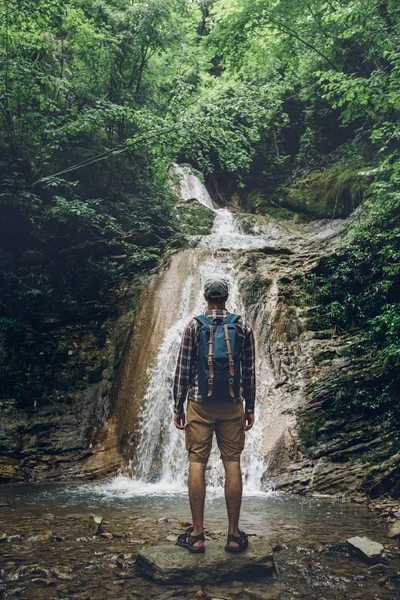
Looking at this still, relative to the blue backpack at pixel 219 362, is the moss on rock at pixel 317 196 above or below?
above

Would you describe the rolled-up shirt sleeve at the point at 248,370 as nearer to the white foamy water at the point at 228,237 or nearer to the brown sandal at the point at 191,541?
the brown sandal at the point at 191,541

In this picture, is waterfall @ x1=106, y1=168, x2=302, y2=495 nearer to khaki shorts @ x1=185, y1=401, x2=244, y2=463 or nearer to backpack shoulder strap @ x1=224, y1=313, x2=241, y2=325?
khaki shorts @ x1=185, y1=401, x2=244, y2=463

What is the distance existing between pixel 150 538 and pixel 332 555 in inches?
60.2

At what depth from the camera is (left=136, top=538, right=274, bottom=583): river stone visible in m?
2.79

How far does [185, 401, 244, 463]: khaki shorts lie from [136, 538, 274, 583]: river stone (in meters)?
0.62

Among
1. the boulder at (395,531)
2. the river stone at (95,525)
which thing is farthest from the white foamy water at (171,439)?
the boulder at (395,531)

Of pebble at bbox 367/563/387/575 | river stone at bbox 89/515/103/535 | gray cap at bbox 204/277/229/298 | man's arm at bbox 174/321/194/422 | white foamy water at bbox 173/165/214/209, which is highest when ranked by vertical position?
white foamy water at bbox 173/165/214/209

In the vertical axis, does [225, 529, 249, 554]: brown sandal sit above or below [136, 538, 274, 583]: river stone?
above

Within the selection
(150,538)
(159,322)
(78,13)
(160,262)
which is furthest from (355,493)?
(78,13)

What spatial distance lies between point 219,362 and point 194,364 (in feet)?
0.90

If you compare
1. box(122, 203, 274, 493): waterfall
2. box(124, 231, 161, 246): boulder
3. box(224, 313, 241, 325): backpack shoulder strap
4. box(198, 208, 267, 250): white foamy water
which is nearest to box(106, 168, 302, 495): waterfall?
box(122, 203, 274, 493): waterfall

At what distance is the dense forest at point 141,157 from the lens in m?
8.52

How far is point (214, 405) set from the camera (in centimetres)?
321

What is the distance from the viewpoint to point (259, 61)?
51.7ft
